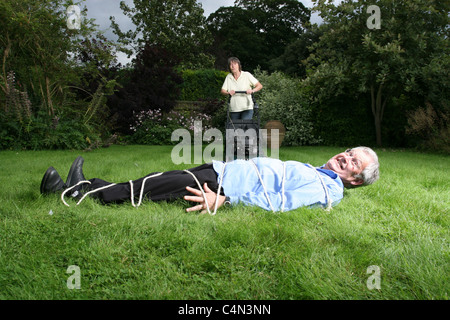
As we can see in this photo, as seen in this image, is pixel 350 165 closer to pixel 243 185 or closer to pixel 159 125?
pixel 243 185

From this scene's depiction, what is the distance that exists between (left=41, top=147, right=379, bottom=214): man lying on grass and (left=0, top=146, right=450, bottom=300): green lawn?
0.33 feet

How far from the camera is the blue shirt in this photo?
253cm

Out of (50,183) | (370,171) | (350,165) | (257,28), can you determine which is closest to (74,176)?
(50,183)

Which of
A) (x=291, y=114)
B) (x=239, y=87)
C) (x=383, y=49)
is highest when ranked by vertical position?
(x=383, y=49)

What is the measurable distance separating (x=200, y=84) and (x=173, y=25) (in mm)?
9867

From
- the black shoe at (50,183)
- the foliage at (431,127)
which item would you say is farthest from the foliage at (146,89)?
the black shoe at (50,183)

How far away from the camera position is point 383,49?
26.7 ft

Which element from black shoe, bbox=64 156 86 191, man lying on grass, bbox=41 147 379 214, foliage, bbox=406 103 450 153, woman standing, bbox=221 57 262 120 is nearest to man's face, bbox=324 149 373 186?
man lying on grass, bbox=41 147 379 214

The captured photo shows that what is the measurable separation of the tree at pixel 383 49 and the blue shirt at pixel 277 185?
7.01 meters
